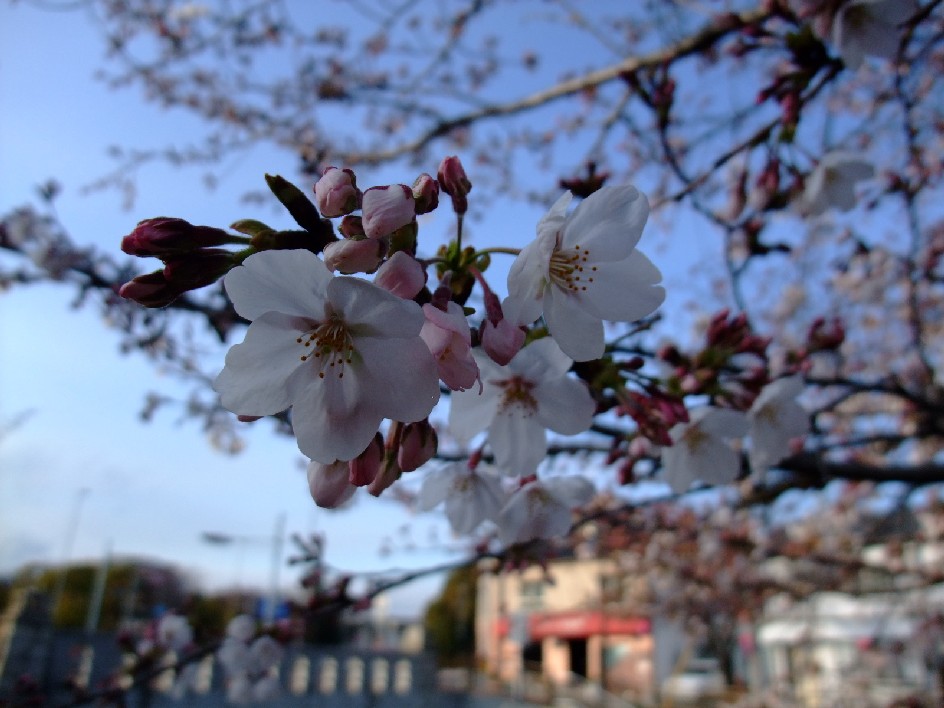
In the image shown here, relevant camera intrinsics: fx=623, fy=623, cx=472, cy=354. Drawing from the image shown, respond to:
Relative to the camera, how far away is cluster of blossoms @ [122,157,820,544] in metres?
0.75

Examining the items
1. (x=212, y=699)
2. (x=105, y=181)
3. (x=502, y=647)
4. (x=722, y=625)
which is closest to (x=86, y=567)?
(x=502, y=647)

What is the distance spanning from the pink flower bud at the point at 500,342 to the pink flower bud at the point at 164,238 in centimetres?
37

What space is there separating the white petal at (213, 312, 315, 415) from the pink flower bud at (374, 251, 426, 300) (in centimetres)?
15

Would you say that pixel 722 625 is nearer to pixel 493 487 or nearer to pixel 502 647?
pixel 493 487

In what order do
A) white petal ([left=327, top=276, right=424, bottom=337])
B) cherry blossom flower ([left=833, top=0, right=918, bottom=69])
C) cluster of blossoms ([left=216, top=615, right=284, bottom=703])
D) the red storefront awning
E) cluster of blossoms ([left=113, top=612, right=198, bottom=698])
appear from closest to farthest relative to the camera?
white petal ([left=327, top=276, right=424, bottom=337])
cherry blossom flower ([left=833, top=0, right=918, bottom=69])
cluster of blossoms ([left=216, top=615, right=284, bottom=703])
cluster of blossoms ([left=113, top=612, right=198, bottom=698])
the red storefront awning

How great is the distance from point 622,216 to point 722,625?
481 inches

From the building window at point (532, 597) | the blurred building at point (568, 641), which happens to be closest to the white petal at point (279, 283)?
the blurred building at point (568, 641)

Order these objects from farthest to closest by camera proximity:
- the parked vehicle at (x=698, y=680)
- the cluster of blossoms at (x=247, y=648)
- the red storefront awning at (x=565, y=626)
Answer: the red storefront awning at (x=565, y=626), the parked vehicle at (x=698, y=680), the cluster of blossoms at (x=247, y=648)

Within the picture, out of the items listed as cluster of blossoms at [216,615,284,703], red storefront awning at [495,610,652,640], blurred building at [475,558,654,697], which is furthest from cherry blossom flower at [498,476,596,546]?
red storefront awning at [495,610,652,640]

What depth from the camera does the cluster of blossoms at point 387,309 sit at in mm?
748

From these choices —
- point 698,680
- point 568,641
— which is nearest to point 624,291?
point 698,680

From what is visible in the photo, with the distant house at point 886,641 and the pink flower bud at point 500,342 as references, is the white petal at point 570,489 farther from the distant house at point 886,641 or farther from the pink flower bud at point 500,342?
the distant house at point 886,641

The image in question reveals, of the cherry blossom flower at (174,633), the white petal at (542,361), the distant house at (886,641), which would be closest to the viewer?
the white petal at (542,361)

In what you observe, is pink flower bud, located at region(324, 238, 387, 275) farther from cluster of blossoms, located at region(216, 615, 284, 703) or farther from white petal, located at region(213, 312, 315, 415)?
cluster of blossoms, located at region(216, 615, 284, 703)
